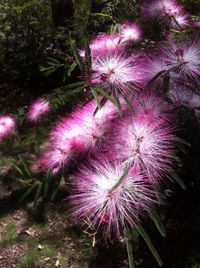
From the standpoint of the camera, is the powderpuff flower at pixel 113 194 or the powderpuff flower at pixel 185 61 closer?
the powderpuff flower at pixel 113 194

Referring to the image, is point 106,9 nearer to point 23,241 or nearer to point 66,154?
point 23,241

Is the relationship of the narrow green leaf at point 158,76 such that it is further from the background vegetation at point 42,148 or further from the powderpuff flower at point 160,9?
the powderpuff flower at point 160,9

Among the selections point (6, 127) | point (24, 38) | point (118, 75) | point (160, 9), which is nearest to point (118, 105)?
point (118, 75)

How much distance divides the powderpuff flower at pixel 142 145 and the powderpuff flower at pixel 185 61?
1.06 feet

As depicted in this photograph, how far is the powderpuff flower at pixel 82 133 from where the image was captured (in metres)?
2.24

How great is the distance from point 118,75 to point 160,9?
1052 millimetres

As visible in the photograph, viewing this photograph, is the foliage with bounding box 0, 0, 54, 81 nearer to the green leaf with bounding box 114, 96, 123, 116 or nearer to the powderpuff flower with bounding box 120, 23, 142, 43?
the powderpuff flower with bounding box 120, 23, 142, 43

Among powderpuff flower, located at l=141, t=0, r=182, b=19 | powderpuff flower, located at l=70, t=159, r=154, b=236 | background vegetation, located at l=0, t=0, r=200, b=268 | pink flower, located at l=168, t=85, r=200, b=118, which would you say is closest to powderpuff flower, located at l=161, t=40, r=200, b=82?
pink flower, located at l=168, t=85, r=200, b=118

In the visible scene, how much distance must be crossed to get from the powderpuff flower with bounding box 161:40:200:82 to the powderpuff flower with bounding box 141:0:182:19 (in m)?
0.81

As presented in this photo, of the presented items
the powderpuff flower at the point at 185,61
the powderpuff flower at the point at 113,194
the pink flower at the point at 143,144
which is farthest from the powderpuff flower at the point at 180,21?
the powderpuff flower at the point at 113,194

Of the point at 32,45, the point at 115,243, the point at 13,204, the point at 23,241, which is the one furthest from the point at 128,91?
the point at 32,45

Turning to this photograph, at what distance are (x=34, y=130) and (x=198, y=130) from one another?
11.0 feet

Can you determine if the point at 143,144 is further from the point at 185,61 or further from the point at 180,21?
the point at 180,21

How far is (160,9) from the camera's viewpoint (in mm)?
3129
